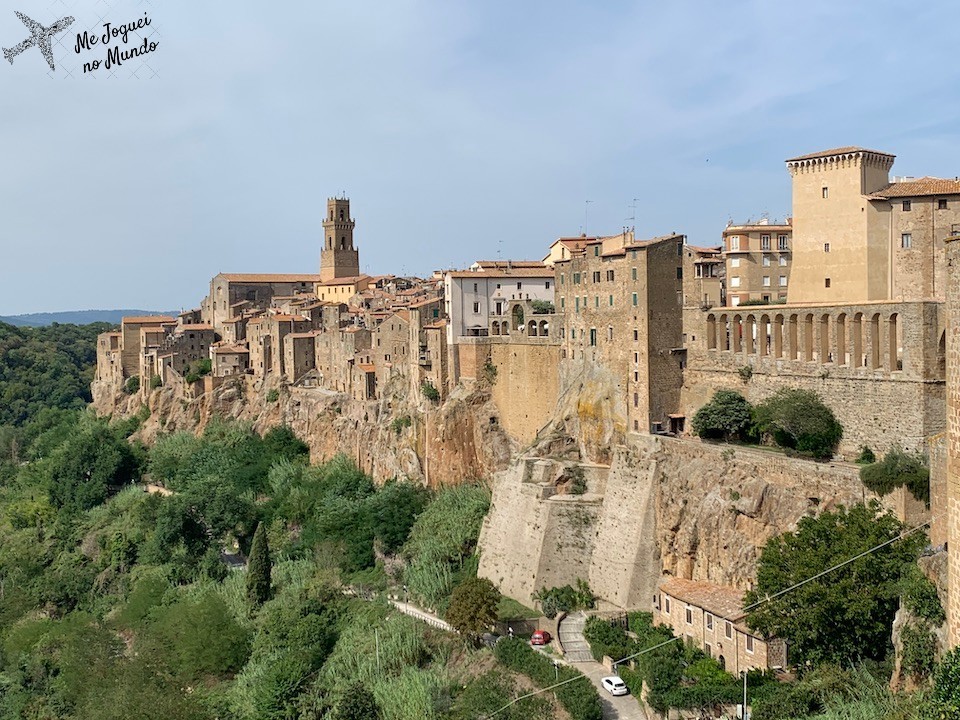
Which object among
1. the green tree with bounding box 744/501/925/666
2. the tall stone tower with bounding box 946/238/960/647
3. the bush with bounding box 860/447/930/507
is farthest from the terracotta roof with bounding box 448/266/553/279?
the tall stone tower with bounding box 946/238/960/647

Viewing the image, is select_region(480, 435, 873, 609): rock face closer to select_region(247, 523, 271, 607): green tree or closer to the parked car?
the parked car

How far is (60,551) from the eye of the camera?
5694 cm

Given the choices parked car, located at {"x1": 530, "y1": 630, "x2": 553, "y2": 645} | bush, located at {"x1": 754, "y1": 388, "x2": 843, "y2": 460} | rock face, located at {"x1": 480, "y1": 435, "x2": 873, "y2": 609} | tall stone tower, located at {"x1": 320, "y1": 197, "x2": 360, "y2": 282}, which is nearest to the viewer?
rock face, located at {"x1": 480, "y1": 435, "x2": 873, "y2": 609}

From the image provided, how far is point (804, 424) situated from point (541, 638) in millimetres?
10146

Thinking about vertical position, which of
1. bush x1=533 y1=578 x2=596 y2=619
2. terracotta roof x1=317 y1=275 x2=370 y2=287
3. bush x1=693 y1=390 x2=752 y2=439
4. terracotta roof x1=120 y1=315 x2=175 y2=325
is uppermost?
terracotta roof x1=317 y1=275 x2=370 y2=287

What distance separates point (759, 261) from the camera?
46.5m

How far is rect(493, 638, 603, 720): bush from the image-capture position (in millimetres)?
29297

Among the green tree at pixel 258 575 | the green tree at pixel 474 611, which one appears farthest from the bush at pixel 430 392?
the green tree at pixel 474 611

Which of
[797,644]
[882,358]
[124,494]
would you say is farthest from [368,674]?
[124,494]

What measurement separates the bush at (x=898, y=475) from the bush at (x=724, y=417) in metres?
6.41

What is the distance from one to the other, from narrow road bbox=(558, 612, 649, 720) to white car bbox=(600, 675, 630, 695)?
0.35 ft

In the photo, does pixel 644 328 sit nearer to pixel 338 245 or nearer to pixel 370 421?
pixel 370 421

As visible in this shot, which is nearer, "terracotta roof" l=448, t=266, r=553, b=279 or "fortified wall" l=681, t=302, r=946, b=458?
"fortified wall" l=681, t=302, r=946, b=458

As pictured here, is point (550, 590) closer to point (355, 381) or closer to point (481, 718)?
point (481, 718)
